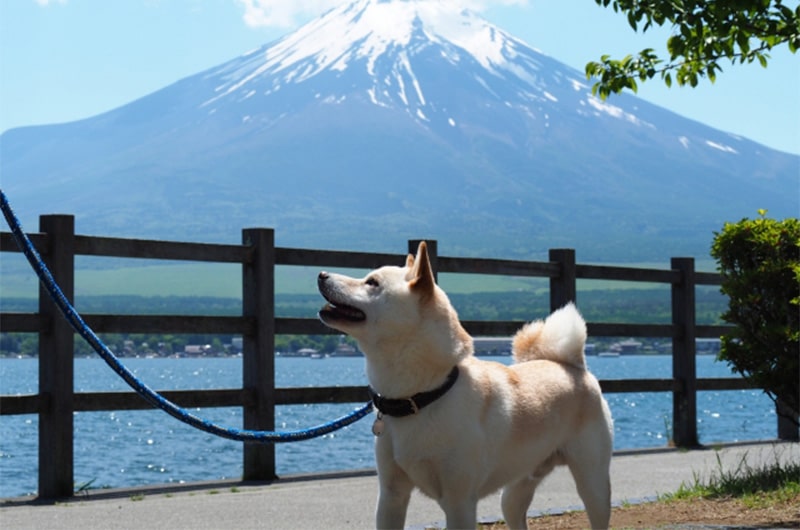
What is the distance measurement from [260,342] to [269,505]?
1.88m

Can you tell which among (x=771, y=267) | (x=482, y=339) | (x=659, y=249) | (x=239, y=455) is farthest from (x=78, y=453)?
(x=659, y=249)

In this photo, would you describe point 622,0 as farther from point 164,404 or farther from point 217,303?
point 217,303

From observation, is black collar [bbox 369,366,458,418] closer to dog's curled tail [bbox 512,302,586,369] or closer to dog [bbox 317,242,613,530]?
dog [bbox 317,242,613,530]

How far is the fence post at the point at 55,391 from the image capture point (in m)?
8.00

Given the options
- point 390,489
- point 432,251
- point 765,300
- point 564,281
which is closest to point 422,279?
point 390,489

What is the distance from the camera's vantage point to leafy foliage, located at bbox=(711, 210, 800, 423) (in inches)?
349

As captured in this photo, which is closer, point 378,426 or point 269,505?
point 378,426

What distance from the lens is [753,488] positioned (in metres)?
7.92

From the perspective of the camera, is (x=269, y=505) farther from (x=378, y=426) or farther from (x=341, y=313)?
(x=341, y=313)

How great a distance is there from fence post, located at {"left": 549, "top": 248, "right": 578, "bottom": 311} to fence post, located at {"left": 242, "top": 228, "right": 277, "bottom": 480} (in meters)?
3.13

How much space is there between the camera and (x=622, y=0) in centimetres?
763

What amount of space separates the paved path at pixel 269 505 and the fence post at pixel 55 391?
0.22 meters

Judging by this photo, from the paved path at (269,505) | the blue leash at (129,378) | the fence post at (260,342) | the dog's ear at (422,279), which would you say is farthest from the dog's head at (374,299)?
the fence post at (260,342)

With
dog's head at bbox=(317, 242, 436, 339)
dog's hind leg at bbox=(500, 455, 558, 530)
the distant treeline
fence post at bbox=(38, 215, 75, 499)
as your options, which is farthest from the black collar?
the distant treeline
